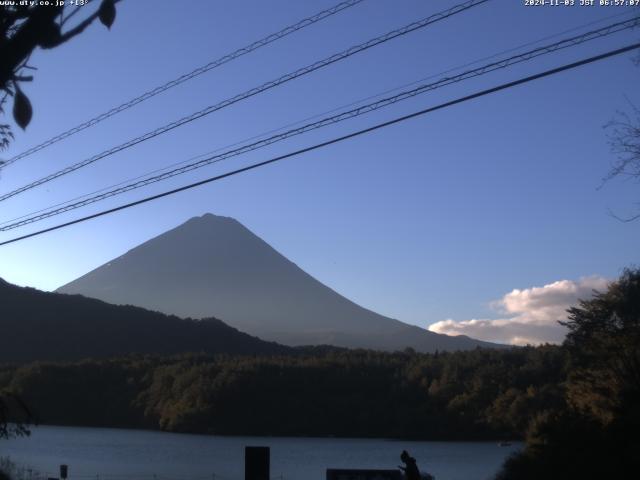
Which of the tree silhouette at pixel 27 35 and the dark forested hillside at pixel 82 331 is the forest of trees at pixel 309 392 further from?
the tree silhouette at pixel 27 35

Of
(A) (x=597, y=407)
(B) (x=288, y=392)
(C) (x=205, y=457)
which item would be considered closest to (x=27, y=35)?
(A) (x=597, y=407)

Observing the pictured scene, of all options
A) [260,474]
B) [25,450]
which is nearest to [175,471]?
[25,450]

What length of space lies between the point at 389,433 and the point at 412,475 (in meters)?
61.2

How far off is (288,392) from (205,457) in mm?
30377

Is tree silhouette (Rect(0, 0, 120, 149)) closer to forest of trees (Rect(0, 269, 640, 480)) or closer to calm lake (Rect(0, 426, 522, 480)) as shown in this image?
calm lake (Rect(0, 426, 522, 480))

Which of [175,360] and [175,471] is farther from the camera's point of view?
[175,360]

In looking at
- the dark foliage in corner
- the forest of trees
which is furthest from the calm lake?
the dark foliage in corner

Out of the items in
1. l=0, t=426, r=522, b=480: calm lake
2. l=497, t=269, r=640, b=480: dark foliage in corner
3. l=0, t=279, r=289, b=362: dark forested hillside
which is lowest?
l=0, t=426, r=522, b=480: calm lake

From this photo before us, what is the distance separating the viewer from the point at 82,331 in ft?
301

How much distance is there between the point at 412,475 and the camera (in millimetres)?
13211

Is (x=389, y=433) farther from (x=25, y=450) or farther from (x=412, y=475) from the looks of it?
(x=412, y=475)

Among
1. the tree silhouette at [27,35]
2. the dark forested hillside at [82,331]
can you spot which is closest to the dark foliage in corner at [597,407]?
the tree silhouette at [27,35]

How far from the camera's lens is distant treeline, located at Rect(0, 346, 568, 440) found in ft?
223

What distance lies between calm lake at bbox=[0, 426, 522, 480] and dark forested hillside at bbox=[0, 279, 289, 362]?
2366 centimetres
